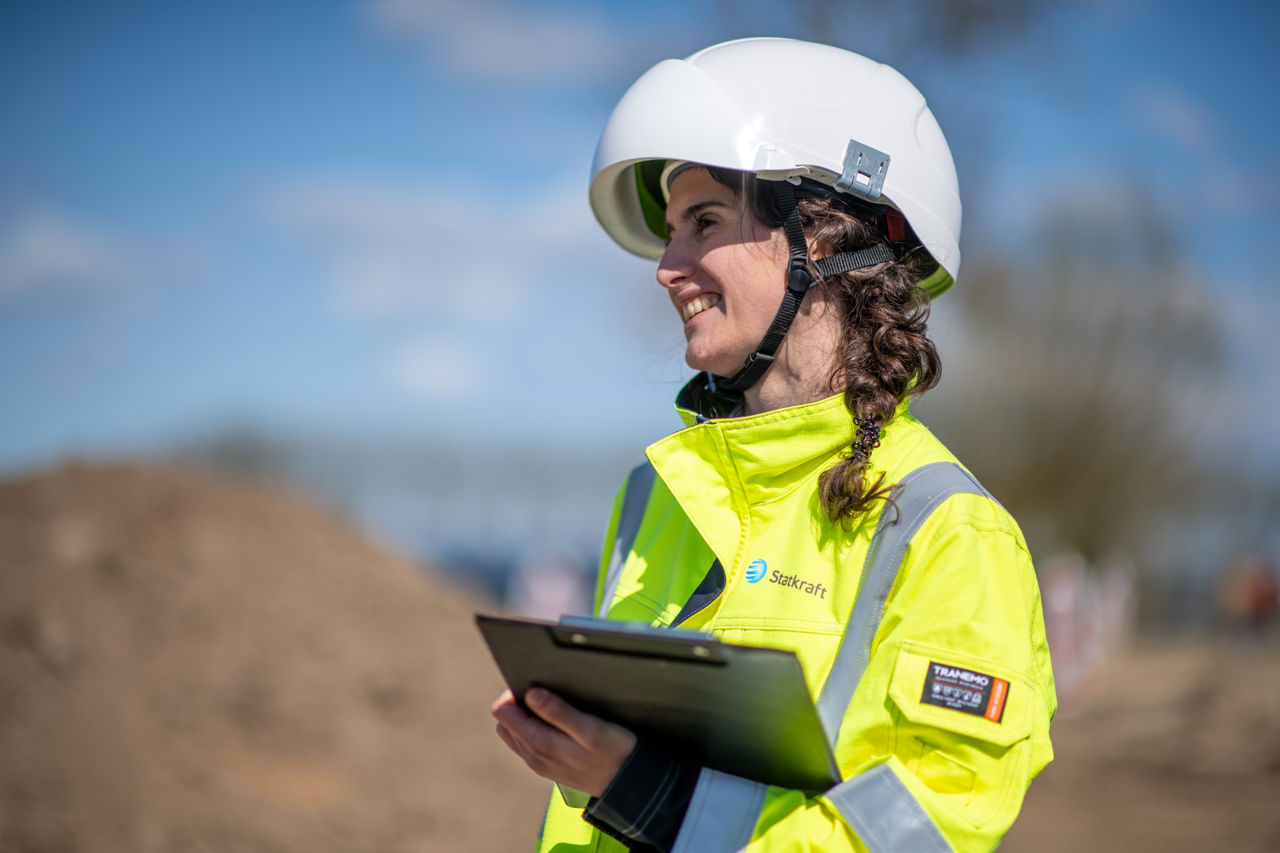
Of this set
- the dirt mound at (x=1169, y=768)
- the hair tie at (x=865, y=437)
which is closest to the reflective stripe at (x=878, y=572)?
the hair tie at (x=865, y=437)

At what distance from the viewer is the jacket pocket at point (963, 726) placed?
1.61m

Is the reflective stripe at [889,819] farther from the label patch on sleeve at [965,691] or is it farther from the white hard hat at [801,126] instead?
the white hard hat at [801,126]

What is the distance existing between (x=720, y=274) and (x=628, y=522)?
0.70 metres

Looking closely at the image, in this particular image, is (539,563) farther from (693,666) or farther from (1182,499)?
(1182,499)

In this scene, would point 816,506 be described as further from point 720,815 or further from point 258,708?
point 258,708

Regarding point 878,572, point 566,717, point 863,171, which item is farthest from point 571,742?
point 863,171

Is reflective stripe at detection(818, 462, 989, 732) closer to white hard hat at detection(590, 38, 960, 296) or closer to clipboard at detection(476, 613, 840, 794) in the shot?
clipboard at detection(476, 613, 840, 794)

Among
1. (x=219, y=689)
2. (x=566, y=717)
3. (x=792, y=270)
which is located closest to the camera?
(x=566, y=717)

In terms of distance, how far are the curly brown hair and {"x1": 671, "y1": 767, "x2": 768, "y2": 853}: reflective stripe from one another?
1.72ft

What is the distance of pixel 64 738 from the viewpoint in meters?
6.00

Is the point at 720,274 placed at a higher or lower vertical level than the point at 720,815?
higher

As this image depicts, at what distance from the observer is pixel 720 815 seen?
1.66 meters

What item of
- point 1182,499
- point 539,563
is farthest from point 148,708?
point 1182,499

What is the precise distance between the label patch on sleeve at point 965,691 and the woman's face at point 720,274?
83 cm
